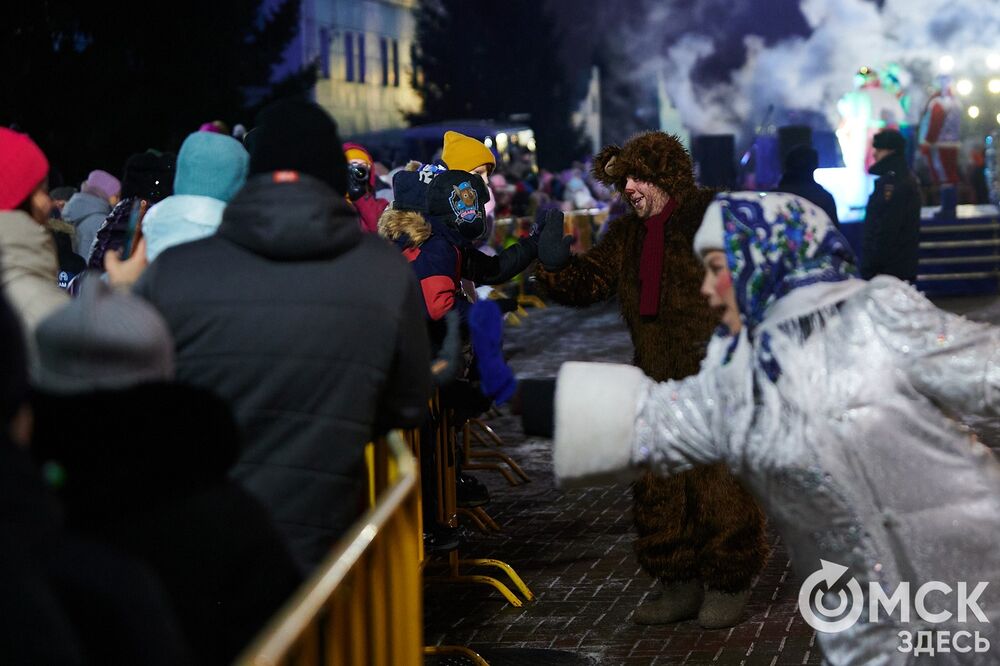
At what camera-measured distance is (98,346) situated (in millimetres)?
2869

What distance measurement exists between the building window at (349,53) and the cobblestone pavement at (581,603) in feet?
203

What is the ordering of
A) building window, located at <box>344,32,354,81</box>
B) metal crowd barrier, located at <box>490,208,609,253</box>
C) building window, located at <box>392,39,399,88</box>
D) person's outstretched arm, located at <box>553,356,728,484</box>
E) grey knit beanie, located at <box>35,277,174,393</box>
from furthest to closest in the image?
building window, located at <box>392,39,399,88</box> < building window, located at <box>344,32,354,81</box> < metal crowd barrier, located at <box>490,208,609,253</box> < person's outstretched arm, located at <box>553,356,728,484</box> < grey knit beanie, located at <box>35,277,174,393</box>

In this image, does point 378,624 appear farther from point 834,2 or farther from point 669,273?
point 834,2

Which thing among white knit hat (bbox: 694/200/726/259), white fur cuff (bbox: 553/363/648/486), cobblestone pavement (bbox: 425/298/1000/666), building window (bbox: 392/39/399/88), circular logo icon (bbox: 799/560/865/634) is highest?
building window (bbox: 392/39/399/88)

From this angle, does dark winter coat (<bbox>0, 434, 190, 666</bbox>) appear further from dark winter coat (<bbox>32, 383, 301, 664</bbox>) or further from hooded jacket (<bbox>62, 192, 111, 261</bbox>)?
hooded jacket (<bbox>62, 192, 111, 261</bbox>)

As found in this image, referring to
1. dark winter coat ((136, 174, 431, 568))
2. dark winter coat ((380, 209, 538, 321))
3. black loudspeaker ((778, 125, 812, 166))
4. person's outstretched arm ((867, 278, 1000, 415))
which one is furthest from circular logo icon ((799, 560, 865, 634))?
black loudspeaker ((778, 125, 812, 166))

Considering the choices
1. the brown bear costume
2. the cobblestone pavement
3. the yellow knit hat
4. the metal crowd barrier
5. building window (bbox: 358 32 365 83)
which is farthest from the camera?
building window (bbox: 358 32 365 83)

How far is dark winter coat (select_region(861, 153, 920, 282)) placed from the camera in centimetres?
1347

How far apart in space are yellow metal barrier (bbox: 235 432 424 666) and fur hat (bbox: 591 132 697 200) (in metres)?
2.88

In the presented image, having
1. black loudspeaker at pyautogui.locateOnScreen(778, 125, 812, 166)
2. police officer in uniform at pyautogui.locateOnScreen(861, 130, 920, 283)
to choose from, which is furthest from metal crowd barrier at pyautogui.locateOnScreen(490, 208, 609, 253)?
police officer in uniform at pyautogui.locateOnScreen(861, 130, 920, 283)

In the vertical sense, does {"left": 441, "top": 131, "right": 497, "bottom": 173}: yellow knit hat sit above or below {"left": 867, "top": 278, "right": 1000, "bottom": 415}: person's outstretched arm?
above

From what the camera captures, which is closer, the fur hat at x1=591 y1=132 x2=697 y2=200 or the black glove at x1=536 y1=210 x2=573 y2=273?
the fur hat at x1=591 y1=132 x2=697 y2=200

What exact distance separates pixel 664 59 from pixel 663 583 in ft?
251

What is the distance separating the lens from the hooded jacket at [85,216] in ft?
36.4
